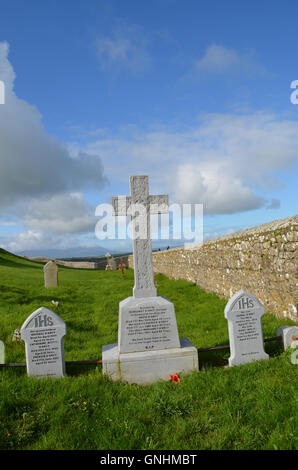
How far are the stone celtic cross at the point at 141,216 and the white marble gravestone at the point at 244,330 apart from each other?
1.33 m

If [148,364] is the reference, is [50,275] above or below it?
above

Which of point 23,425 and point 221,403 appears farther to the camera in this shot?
point 221,403

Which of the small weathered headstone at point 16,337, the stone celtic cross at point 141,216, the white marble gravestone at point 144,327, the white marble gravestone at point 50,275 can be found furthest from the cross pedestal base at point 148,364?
the white marble gravestone at point 50,275

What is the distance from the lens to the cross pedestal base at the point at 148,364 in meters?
4.09

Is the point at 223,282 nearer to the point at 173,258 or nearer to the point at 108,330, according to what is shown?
the point at 108,330

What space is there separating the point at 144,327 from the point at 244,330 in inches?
63.0

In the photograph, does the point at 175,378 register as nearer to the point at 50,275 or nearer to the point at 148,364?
the point at 148,364

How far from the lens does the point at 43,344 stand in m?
4.16

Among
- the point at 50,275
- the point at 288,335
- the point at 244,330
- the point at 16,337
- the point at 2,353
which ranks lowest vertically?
the point at 2,353

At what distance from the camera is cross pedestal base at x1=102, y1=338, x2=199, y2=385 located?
4086 mm

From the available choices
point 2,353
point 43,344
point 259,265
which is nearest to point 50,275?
point 2,353

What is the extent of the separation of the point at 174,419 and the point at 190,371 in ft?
4.05

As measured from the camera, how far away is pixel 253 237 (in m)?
7.23
